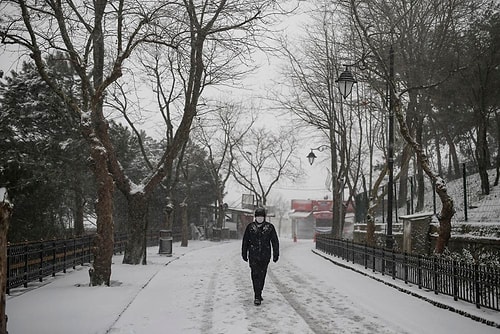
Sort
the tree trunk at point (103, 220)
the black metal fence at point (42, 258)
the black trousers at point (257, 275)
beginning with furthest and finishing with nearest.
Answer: the tree trunk at point (103, 220) < the black metal fence at point (42, 258) < the black trousers at point (257, 275)

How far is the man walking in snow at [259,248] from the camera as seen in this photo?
9.85 meters

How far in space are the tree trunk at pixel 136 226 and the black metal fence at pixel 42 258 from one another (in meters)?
1.79

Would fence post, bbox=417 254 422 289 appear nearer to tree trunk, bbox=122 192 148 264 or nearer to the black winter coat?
the black winter coat

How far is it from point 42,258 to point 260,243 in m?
6.76

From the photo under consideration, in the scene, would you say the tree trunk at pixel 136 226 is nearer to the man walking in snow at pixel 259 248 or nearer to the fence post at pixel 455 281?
the man walking in snow at pixel 259 248

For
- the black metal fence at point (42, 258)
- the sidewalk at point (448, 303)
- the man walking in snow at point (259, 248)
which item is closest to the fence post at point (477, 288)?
the sidewalk at point (448, 303)

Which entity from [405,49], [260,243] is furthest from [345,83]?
[260,243]

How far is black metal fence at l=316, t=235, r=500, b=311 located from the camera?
8836 millimetres

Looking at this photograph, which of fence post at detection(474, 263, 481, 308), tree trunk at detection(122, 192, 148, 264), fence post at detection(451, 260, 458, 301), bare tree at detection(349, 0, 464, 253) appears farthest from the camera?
tree trunk at detection(122, 192, 148, 264)

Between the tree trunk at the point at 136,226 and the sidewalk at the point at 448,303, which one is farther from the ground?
the tree trunk at the point at 136,226

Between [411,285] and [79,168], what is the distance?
1955 cm

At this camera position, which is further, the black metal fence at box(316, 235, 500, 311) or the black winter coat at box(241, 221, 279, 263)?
the black winter coat at box(241, 221, 279, 263)

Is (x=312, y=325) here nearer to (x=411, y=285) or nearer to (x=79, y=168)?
(x=411, y=285)

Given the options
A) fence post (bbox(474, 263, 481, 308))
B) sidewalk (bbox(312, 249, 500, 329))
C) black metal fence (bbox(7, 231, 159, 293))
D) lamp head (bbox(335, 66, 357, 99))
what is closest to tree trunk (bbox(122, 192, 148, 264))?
black metal fence (bbox(7, 231, 159, 293))
